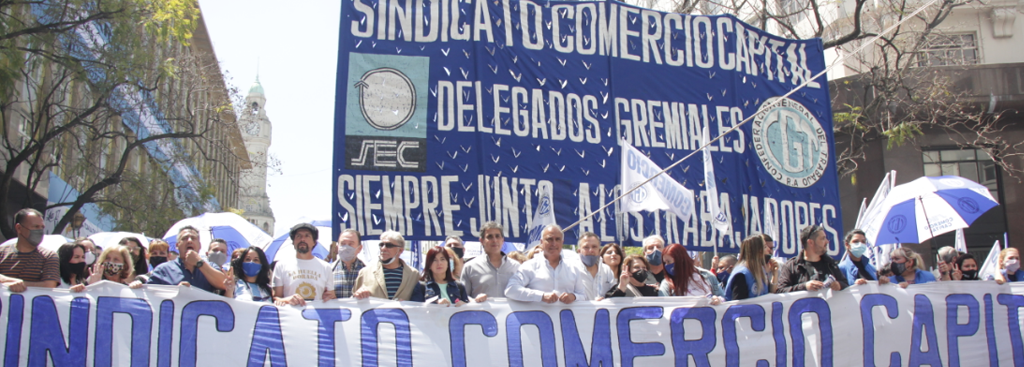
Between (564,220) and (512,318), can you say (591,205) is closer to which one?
(564,220)

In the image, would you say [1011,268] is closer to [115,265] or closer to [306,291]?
[306,291]

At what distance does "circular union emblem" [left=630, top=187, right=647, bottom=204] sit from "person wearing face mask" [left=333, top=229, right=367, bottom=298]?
2.82 m

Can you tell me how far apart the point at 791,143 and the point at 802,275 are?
404cm

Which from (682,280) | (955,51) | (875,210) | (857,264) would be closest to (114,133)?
(682,280)

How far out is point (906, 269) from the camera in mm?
6801

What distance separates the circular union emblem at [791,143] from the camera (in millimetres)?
9453

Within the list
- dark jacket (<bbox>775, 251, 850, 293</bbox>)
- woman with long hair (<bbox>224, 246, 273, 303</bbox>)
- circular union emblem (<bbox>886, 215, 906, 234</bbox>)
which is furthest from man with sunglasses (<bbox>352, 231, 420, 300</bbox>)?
circular union emblem (<bbox>886, 215, 906, 234</bbox>)

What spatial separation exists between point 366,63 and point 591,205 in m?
2.67

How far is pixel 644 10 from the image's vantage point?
9273 millimetres

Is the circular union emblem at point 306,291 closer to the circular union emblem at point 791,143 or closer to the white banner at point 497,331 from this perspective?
the white banner at point 497,331

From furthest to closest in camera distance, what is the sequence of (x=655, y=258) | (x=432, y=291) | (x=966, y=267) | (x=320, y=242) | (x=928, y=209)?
(x=320, y=242)
(x=928, y=209)
(x=966, y=267)
(x=655, y=258)
(x=432, y=291)

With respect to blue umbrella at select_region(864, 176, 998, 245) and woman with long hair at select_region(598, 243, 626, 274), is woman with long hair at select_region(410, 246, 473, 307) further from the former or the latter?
blue umbrella at select_region(864, 176, 998, 245)

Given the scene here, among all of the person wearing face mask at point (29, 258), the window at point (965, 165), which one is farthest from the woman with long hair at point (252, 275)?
A: the window at point (965, 165)

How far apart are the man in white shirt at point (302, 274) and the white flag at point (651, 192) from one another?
10.3 ft
